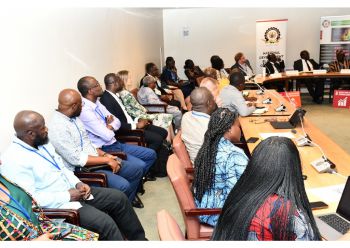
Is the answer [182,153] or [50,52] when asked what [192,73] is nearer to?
[50,52]

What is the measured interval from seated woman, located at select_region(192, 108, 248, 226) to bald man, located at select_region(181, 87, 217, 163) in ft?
2.27

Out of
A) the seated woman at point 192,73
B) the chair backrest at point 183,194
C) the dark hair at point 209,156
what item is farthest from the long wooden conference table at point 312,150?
the seated woman at point 192,73

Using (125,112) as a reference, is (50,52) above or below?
above

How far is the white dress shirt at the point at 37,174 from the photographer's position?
7.34 ft

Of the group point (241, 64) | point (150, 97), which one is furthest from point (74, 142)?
point (241, 64)

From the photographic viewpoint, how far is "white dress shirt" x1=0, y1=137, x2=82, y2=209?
2.24m

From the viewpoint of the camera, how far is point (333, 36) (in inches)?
366

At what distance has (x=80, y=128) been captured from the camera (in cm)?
308

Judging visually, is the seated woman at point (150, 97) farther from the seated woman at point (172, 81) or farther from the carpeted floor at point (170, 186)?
the seated woman at point (172, 81)

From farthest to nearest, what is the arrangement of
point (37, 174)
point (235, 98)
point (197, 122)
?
point (235, 98) < point (197, 122) < point (37, 174)

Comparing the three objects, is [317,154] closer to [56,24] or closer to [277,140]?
[277,140]

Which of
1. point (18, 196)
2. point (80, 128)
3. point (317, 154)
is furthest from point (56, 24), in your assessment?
point (317, 154)

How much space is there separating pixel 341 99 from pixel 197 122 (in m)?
5.81

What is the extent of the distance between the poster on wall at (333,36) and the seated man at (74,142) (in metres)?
7.82
